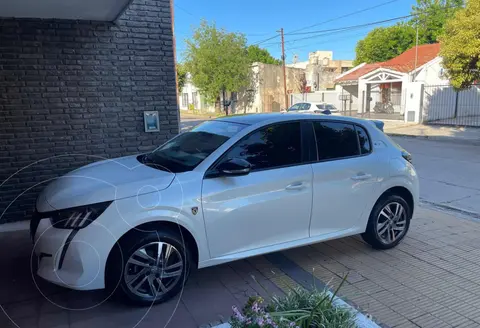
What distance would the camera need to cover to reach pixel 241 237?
10.8 ft

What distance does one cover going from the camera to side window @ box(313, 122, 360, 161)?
3.76m

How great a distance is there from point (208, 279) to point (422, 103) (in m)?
19.9

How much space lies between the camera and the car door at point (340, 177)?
3648mm

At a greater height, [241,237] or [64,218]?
[64,218]

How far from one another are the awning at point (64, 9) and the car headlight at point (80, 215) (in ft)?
9.17

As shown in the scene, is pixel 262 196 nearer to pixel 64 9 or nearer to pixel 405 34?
pixel 64 9

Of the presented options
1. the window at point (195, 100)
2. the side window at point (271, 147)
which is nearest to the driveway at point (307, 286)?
the side window at point (271, 147)

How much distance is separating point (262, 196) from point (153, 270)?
3.81ft

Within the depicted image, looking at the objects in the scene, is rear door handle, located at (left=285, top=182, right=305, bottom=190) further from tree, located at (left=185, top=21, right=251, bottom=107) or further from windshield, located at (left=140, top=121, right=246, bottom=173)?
tree, located at (left=185, top=21, right=251, bottom=107)

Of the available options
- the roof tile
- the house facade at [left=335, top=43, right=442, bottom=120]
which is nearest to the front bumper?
the house facade at [left=335, top=43, right=442, bottom=120]

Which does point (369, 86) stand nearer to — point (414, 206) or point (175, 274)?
point (414, 206)

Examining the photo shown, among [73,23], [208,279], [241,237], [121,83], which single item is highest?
[73,23]

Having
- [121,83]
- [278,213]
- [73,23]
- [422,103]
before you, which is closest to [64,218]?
[278,213]

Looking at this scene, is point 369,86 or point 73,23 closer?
point 73,23
